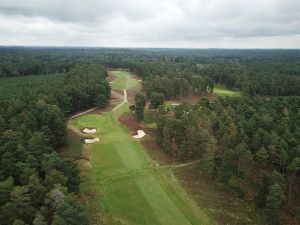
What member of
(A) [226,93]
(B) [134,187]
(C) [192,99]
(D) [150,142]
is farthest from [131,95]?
(B) [134,187]

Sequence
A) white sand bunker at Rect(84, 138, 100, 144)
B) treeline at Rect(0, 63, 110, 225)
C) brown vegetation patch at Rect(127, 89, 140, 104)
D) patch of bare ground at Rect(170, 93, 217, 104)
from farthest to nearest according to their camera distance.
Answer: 1. patch of bare ground at Rect(170, 93, 217, 104)
2. brown vegetation patch at Rect(127, 89, 140, 104)
3. white sand bunker at Rect(84, 138, 100, 144)
4. treeline at Rect(0, 63, 110, 225)

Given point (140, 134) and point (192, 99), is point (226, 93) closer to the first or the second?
point (192, 99)

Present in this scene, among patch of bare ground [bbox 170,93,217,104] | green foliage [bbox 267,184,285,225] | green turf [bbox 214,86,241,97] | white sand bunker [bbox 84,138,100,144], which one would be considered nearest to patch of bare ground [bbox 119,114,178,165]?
white sand bunker [bbox 84,138,100,144]

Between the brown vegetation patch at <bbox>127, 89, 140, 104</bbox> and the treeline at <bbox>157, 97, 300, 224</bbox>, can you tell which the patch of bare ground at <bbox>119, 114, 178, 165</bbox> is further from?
the brown vegetation patch at <bbox>127, 89, 140, 104</bbox>

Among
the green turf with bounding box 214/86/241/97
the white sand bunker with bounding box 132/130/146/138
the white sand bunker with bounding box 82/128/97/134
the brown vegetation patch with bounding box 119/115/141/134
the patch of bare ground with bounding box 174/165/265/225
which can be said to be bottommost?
the green turf with bounding box 214/86/241/97

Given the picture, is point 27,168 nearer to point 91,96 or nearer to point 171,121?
point 171,121

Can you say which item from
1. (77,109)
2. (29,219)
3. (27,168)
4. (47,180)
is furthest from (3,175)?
(77,109)

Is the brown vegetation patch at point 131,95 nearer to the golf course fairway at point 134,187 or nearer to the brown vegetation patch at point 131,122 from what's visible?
the brown vegetation patch at point 131,122
